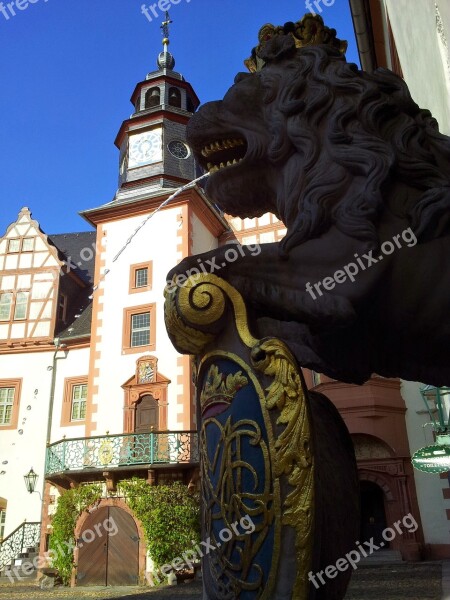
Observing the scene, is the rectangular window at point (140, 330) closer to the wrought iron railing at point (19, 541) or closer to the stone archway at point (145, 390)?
the stone archway at point (145, 390)

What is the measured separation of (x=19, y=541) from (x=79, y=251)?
13979 mm

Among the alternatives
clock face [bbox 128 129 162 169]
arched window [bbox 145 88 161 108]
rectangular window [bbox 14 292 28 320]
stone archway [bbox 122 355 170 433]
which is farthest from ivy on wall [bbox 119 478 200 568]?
arched window [bbox 145 88 161 108]

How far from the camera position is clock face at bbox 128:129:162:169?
23.6 meters

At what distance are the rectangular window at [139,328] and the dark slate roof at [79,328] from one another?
2.04m

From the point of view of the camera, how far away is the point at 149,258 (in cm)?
2033

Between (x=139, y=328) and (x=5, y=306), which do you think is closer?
(x=139, y=328)

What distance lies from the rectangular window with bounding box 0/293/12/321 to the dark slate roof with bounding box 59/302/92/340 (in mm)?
2217

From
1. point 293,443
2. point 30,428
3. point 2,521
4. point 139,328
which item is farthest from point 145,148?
point 293,443

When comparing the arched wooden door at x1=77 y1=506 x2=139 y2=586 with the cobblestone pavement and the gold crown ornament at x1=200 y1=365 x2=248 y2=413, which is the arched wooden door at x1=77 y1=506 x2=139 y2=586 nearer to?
the cobblestone pavement

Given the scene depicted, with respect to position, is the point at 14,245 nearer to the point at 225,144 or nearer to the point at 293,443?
the point at 225,144

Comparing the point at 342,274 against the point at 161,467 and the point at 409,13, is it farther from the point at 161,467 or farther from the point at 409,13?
the point at 161,467

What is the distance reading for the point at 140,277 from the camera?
2033 centimetres

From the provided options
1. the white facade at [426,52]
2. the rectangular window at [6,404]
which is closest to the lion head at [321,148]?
the white facade at [426,52]

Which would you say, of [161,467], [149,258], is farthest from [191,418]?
[149,258]
